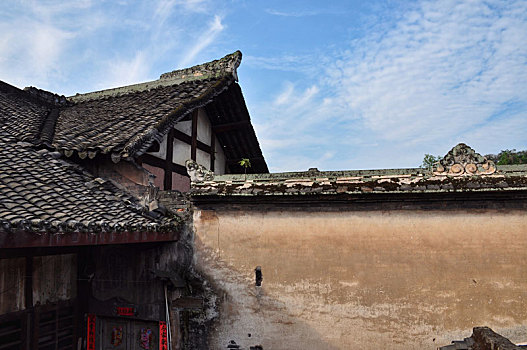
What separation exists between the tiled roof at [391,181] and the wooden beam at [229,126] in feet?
14.3

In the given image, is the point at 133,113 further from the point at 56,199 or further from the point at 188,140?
the point at 56,199

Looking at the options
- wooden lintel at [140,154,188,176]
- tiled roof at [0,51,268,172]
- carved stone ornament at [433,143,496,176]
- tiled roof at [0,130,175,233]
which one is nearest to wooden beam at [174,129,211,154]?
wooden lintel at [140,154,188,176]

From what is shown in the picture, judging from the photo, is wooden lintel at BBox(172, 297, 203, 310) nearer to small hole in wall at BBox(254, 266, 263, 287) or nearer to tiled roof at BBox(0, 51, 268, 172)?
small hole in wall at BBox(254, 266, 263, 287)

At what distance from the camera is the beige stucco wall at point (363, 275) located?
235 inches

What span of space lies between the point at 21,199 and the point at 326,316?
203 inches

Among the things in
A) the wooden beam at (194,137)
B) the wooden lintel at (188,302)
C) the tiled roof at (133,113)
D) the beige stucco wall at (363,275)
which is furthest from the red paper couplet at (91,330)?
the wooden beam at (194,137)

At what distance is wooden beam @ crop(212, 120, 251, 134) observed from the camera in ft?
36.5

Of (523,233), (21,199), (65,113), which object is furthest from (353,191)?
(65,113)

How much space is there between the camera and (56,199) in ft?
18.6

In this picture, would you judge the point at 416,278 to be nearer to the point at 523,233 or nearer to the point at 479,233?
the point at 479,233

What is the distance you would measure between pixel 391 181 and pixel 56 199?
5401 millimetres

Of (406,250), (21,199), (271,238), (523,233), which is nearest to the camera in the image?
(21,199)

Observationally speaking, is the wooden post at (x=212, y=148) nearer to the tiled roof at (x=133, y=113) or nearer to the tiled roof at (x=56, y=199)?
the tiled roof at (x=133, y=113)

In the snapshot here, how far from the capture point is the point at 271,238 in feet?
22.7
